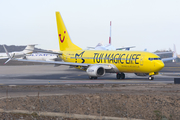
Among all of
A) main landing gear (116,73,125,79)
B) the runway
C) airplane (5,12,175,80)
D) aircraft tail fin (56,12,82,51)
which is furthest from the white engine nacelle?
aircraft tail fin (56,12,82,51)

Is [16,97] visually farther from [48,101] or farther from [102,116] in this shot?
[102,116]

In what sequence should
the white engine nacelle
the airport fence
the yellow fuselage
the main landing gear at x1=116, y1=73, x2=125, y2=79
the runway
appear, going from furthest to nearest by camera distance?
the main landing gear at x1=116, y1=73, x2=125, y2=79 < the white engine nacelle < the yellow fuselage < the runway < the airport fence

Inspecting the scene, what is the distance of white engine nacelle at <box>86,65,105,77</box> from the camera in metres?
40.0

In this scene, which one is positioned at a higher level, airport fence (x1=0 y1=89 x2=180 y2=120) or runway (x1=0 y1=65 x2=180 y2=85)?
runway (x1=0 y1=65 x2=180 y2=85)

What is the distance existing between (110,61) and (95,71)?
3686 mm

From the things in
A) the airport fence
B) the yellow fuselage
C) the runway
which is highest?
the yellow fuselage

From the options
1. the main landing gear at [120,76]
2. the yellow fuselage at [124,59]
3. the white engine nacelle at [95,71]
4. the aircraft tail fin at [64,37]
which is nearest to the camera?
the yellow fuselage at [124,59]

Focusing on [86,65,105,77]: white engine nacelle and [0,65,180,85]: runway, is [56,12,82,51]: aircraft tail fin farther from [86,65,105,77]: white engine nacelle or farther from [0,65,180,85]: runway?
[86,65,105,77]: white engine nacelle

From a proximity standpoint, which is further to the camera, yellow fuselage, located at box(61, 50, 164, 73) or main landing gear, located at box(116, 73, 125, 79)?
main landing gear, located at box(116, 73, 125, 79)

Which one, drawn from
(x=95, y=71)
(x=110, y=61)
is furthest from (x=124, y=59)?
(x=95, y=71)

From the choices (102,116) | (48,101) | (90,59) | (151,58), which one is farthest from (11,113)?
(90,59)

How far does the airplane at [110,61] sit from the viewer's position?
38.6 metres

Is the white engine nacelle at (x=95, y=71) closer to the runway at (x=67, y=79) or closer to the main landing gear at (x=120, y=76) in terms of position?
the runway at (x=67, y=79)

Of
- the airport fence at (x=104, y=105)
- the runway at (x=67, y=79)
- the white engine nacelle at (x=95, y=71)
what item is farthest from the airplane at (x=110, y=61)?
the airport fence at (x=104, y=105)
